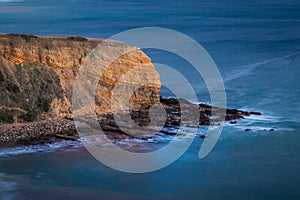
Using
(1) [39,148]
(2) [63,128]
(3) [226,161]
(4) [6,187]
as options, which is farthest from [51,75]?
(3) [226,161]

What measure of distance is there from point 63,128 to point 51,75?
164 inches

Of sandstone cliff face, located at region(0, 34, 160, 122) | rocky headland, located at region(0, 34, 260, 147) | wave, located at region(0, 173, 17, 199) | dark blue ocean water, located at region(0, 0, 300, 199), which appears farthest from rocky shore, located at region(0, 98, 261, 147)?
wave, located at region(0, 173, 17, 199)

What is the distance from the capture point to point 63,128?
34.7 m

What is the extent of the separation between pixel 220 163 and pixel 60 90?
11.6 metres

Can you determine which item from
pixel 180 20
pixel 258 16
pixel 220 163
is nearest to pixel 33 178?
pixel 220 163

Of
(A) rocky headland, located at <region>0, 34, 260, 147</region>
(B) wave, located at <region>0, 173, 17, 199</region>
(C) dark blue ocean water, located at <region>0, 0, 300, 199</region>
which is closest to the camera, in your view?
(B) wave, located at <region>0, 173, 17, 199</region>

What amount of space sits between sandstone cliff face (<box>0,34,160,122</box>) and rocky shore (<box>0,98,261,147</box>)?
1.13m

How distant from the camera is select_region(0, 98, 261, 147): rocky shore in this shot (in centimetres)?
3288

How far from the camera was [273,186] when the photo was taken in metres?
27.4

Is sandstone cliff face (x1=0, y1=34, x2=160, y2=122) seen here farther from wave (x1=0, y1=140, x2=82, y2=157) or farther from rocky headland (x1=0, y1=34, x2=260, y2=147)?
wave (x1=0, y1=140, x2=82, y2=157)

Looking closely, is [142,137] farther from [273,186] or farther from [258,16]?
[258,16]

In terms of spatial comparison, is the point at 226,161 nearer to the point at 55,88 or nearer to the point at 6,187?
the point at 6,187

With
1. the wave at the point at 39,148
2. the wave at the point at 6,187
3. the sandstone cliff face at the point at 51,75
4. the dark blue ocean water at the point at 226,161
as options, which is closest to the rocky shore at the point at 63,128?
the wave at the point at 39,148

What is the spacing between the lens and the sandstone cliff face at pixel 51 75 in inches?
1415
